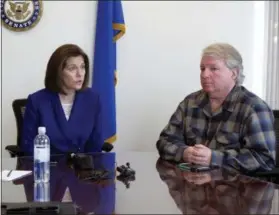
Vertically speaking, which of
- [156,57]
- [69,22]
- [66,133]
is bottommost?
[66,133]

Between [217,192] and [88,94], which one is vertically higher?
[88,94]

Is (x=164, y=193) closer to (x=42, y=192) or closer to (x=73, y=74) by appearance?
(x=42, y=192)

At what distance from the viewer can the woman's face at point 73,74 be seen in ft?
8.44

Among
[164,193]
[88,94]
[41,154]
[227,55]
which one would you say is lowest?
[164,193]

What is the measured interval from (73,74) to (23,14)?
1.16 meters

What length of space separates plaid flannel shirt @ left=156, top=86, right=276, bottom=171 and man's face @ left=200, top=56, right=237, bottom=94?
0.19 feet

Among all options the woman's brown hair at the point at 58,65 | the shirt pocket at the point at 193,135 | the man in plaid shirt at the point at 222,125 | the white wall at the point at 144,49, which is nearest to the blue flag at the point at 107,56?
the white wall at the point at 144,49

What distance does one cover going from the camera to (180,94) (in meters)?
3.68

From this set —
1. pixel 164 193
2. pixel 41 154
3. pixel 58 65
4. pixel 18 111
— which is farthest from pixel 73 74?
pixel 164 193

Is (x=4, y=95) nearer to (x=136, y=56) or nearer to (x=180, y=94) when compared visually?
Result: (x=136, y=56)

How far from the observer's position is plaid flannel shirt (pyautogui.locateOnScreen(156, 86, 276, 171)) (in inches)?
83.7

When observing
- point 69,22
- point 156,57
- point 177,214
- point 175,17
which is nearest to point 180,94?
point 156,57

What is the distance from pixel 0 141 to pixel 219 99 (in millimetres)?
2025

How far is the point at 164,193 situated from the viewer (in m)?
1.58
